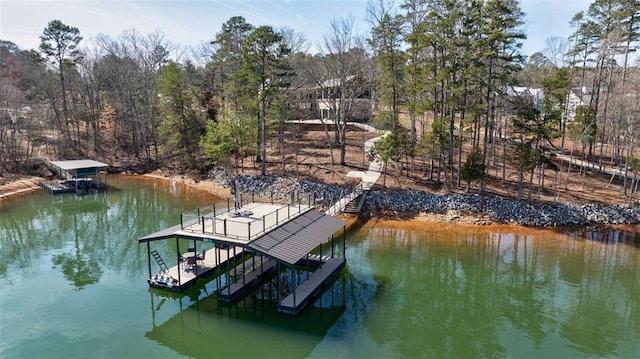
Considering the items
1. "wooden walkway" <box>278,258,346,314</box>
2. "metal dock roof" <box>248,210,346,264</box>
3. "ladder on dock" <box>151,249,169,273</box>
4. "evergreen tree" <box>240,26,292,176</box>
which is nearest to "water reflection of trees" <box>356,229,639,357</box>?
"wooden walkway" <box>278,258,346,314</box>

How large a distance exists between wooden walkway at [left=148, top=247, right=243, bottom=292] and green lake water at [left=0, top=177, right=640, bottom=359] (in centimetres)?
43

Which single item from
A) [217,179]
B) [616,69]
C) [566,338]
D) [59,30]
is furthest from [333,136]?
[566,338]

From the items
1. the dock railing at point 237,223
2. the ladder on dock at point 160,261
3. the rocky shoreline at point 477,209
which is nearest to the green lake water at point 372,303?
the ladder on dock at point 160,261

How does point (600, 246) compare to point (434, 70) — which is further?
point (434, 70)

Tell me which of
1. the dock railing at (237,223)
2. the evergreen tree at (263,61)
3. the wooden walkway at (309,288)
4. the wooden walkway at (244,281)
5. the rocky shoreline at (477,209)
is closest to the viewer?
the wooden walkway at (309,288)

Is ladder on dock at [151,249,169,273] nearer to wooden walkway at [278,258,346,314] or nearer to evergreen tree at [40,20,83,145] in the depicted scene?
wooden walkway at [278,258,346,314]

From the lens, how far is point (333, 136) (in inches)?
1823

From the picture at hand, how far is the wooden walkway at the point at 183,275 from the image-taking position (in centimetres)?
1767

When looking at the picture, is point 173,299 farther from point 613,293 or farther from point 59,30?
point 59,30

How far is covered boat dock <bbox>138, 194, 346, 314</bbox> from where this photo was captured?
16297 mm

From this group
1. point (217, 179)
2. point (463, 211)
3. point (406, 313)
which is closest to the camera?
point (406, 313)

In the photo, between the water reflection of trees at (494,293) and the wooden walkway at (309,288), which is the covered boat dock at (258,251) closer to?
the wooden walkway at (309,288)

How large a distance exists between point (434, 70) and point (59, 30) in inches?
1483

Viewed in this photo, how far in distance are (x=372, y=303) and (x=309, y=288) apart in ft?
8.47
